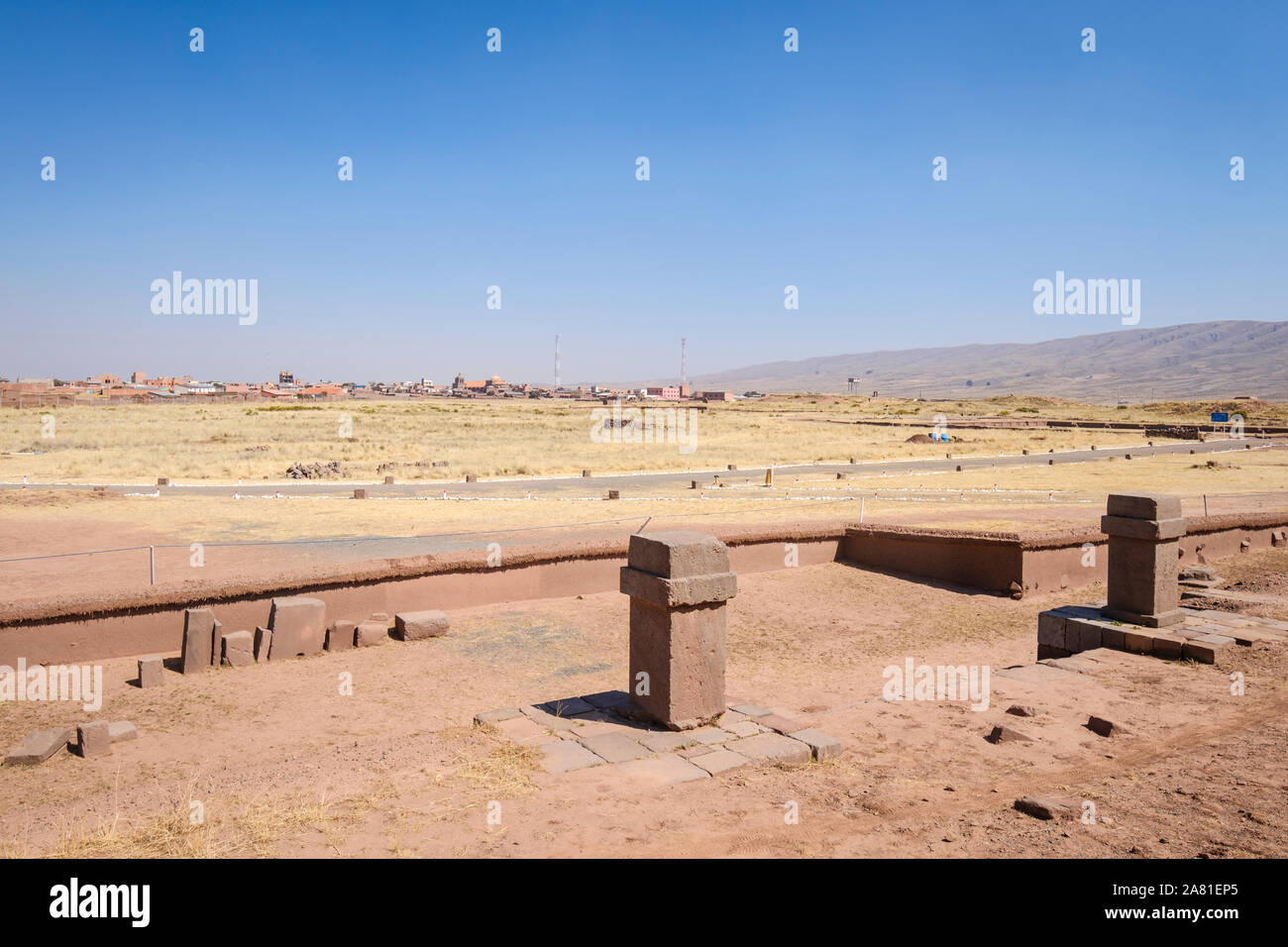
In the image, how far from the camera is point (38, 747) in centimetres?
718

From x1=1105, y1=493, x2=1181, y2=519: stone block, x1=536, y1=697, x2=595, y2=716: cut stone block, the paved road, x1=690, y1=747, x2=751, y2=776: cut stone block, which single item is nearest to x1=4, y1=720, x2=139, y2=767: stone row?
x1=536, y1=697, x2=595, y2=716: cut stone block

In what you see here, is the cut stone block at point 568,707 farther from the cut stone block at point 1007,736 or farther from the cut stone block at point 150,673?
the cut stone block at point 150,673

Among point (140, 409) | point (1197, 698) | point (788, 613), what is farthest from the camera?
point (140, 409)

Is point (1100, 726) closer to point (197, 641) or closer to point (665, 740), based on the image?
point (665, 740)

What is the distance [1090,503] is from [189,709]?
21.6 metres

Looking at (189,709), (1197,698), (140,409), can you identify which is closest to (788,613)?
(1197,698)

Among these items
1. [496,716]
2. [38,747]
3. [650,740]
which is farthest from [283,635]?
[650,740]

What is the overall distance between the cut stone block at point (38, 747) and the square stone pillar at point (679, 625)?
4757 mm

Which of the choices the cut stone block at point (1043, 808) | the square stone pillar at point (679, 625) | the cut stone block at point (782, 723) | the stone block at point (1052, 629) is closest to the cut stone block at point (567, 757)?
the square stone pillar at point (679, 625)

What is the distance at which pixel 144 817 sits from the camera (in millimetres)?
5516

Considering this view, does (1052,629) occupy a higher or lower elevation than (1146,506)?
lower

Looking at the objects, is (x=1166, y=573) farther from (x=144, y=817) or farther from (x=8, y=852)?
(x=8, y=852)

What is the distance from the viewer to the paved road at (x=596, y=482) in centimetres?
2497

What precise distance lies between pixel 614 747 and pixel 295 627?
542 cm
